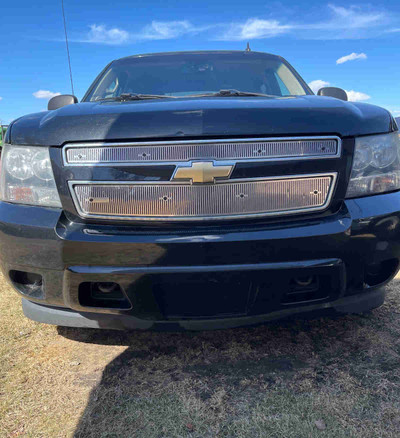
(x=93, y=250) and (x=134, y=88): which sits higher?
(x=134, y=88)

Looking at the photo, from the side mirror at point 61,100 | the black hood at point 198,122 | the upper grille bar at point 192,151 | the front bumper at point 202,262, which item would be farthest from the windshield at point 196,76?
the front bumper at point 202,262

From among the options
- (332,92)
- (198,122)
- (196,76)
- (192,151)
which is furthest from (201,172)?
(332,92)

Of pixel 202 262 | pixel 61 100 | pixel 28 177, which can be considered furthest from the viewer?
pixel 61 100

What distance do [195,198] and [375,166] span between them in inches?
36.7

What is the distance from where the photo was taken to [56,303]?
176 centimetres

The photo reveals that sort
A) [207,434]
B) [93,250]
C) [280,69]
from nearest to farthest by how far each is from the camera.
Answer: [207,434]
[93,250]
[280,69]

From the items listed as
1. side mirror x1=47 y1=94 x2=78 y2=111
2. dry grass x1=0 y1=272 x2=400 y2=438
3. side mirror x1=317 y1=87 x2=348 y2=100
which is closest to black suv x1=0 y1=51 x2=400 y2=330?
dry grass x1=0 y1=272 x2=400 y2=438

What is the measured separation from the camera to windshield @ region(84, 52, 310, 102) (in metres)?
3.02

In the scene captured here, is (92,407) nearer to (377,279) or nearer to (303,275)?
(303,275)

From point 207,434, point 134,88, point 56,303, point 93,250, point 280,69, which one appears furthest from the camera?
point 280,69

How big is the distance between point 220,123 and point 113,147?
496 mm

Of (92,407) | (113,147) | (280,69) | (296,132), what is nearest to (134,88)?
(280,69)

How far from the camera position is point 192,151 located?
1.64m

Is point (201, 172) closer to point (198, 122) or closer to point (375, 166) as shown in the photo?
point (198, 122)
